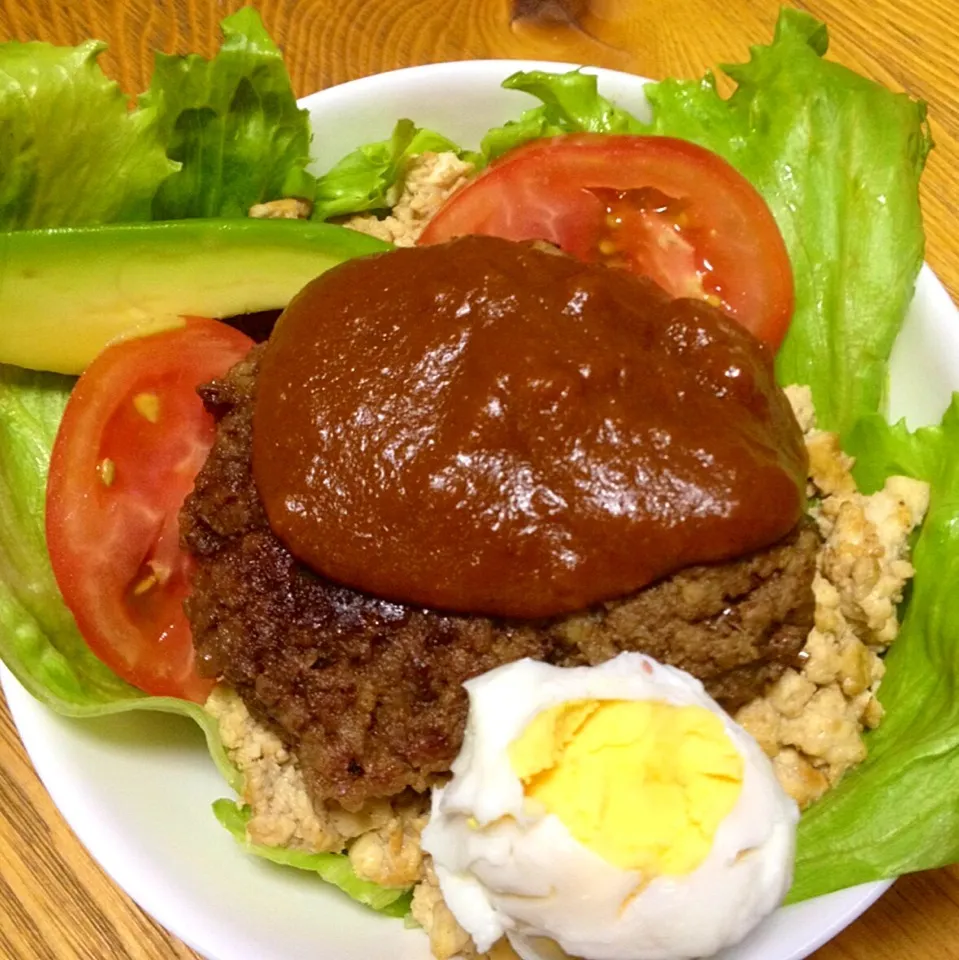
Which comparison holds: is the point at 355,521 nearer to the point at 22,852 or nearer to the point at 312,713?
the point at 312,713

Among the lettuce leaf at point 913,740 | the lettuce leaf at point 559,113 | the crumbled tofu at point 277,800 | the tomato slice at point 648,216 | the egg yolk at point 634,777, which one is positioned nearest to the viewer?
the egg yolk at point 634,777

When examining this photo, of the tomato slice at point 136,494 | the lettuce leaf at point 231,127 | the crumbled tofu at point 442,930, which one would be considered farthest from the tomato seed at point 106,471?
the crumbled tofu at point 442,930

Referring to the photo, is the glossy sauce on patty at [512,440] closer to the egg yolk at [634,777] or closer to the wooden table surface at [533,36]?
the egg yolk at [634,777]

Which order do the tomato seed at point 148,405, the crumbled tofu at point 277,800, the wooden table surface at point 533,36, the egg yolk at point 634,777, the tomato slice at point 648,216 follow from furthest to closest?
the wooden table surface at point 533,36 → the tomato slice at point 648,216 → the tomato seed at point 148,405 → the crumbled tofu at point 277,800 → the egg yolk at point 634,777

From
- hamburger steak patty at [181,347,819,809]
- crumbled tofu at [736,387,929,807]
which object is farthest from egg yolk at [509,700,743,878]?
crumbled tofu at [736,387,929,807]

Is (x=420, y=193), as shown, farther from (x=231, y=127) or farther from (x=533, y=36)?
(x=533, y=36)

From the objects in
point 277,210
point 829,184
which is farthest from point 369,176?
point 829,184

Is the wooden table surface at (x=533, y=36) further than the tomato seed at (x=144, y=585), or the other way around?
the wooden table surface at (x=533, y=36)
